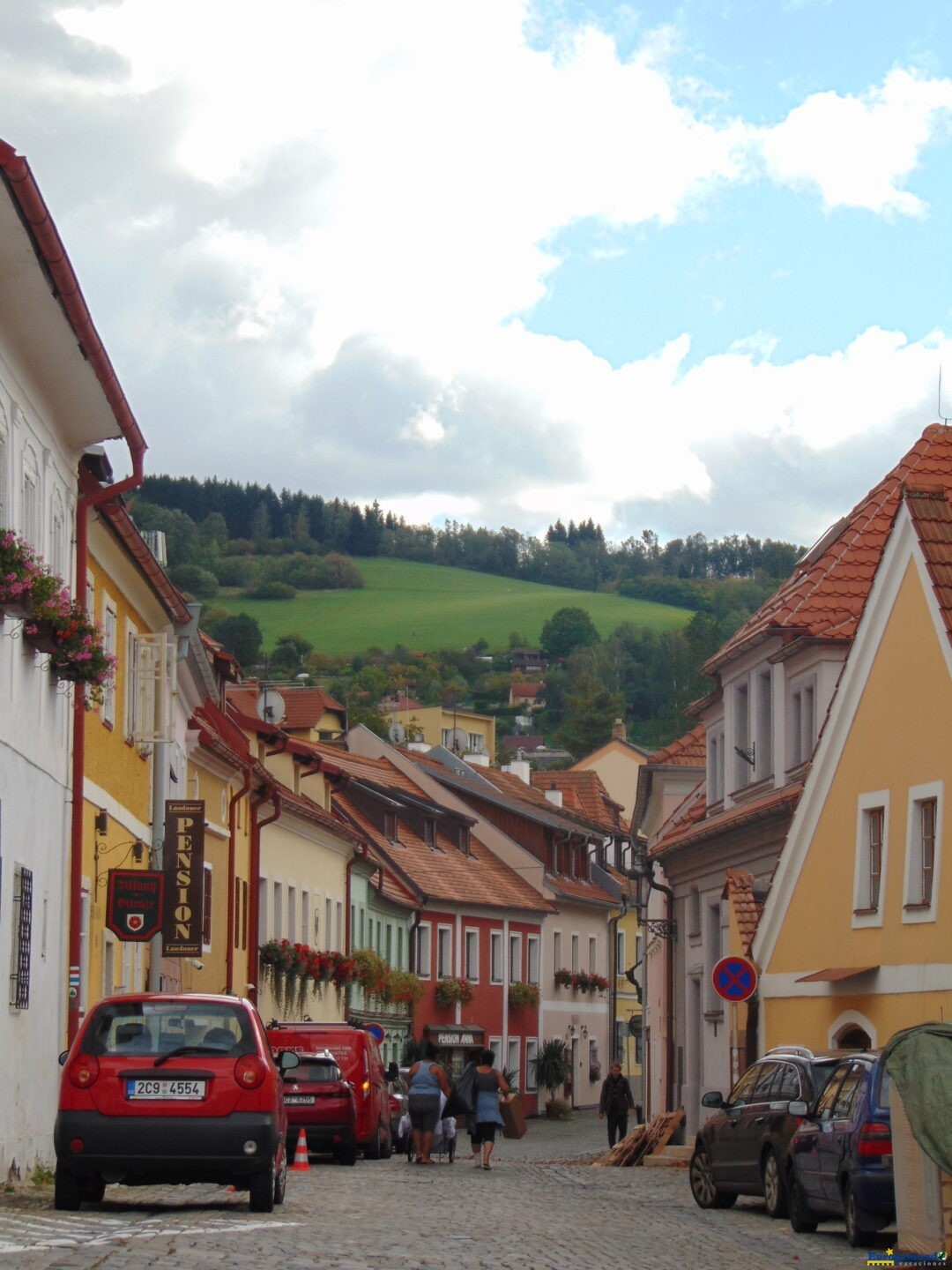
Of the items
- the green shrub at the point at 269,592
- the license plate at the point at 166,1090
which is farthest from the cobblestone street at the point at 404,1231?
the green shrub at the point at 269,592

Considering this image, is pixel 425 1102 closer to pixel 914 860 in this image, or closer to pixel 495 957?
pixel 914 860

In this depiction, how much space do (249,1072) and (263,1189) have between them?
100 cm

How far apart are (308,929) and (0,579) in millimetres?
36018

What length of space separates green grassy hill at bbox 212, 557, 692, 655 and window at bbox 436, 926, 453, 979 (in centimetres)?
8918

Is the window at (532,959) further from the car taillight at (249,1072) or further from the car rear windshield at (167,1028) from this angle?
the car taillight at (249,1072)

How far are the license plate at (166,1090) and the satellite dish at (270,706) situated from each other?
39.4 m

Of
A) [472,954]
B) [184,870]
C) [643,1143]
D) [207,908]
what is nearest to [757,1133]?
[184,870]

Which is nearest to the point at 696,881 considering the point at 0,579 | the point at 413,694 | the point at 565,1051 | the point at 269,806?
the point at 269,806

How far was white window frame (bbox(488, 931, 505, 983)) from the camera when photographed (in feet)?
227

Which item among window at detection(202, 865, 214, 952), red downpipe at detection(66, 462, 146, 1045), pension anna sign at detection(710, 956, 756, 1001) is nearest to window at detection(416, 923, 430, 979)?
window at detection(202, 865, 214, 952)

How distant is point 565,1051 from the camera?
238 feet

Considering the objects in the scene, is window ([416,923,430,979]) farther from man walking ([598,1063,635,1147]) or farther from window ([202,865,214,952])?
window ([202,865,214,952])

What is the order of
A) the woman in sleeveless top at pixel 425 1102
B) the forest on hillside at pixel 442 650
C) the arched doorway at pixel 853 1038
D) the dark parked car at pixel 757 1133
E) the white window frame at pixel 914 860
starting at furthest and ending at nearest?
the forest on hillside at pixel 442 650, the woman in sleeveless top at pixel 425 1102, the arched doorway at pixel 853 1038, the white window frame at pixel 914 860, the dark parked car at pixel 757 1133

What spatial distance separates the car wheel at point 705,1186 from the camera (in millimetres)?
20781
